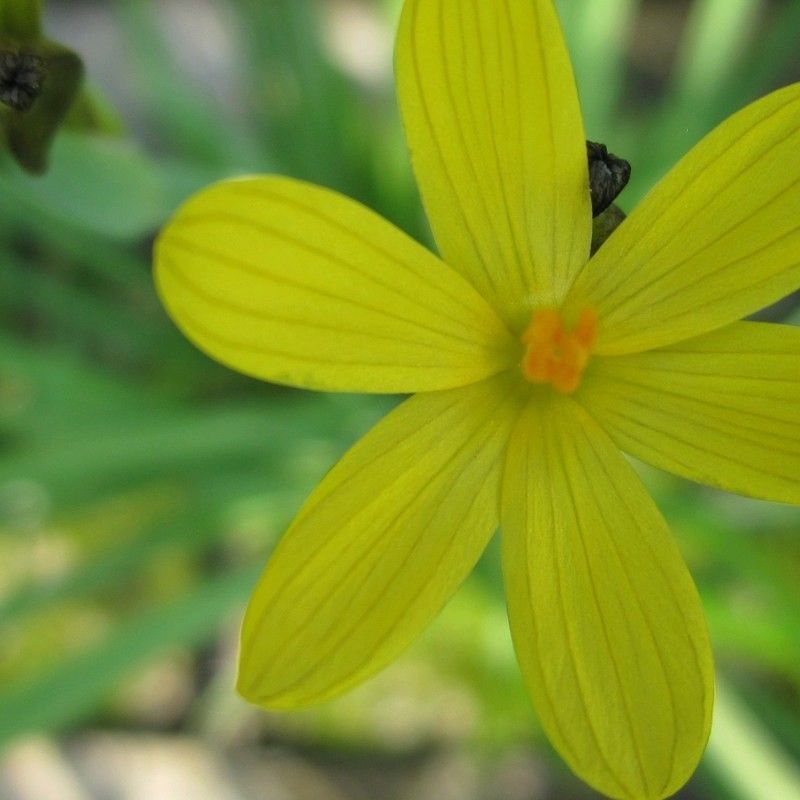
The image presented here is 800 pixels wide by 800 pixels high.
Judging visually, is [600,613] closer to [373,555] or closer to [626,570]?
[626,570]

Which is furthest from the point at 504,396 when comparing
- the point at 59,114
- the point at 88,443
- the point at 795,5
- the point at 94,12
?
the point at 94,12

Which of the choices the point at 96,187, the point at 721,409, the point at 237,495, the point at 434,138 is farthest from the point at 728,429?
the point at 237,495

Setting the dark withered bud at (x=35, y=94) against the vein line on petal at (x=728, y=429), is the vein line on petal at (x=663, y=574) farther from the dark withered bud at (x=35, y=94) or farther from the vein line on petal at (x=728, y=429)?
the dark withered bud at (x=35, y=94)

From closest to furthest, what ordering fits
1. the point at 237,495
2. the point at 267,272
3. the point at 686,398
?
the point at 267,272 < the point at 686,398 < the point at 237,495

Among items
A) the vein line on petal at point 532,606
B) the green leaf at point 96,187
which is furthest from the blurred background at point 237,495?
the vein line on petal at point 532,606

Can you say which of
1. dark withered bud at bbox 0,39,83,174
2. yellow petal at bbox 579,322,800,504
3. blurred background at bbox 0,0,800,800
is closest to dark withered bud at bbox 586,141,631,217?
yellow petal at bbox 579,322,800,504

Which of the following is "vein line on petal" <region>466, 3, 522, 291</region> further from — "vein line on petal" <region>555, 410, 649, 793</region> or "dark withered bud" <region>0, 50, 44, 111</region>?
"dark withered bud" <region>0, 50, 44, 111</region>
